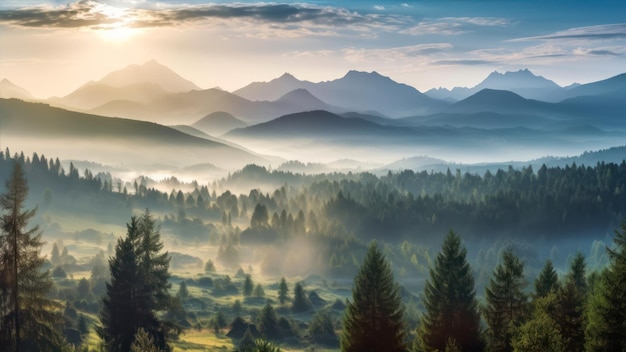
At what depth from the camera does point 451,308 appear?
2266 inches

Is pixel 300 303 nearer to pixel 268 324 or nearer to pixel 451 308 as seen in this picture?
pixel 268 324

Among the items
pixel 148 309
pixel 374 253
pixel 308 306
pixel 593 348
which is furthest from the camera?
pixel 308 306

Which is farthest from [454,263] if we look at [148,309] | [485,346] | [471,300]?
[148,309]

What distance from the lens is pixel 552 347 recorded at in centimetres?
3959

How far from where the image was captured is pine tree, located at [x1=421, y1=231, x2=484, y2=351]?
188 feet

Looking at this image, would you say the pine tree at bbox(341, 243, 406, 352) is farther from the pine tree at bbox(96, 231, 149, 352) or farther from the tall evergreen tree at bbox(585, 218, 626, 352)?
the pine tree at bbox(96, 231, 149, 352)

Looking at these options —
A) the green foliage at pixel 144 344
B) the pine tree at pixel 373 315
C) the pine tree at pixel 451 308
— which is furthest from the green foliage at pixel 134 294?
the pine tree at pixel 451 308

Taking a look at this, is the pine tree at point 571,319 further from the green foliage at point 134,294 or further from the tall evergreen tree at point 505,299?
the green foliage at point 134,294

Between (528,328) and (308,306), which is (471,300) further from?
(308,306)

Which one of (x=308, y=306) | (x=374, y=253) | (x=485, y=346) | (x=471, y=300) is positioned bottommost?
(x=308, y=306)

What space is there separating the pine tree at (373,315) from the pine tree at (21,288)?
892 inches

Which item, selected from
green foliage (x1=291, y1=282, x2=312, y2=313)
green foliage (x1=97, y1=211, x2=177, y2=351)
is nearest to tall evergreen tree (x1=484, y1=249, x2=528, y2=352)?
green foliage (x1=97, y1=211, x2=177, y2=351)

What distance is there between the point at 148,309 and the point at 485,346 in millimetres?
30803

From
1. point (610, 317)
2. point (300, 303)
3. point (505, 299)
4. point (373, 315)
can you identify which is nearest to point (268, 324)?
point (300, 303)
